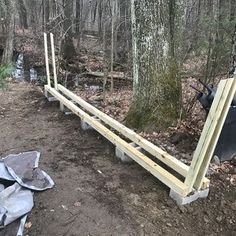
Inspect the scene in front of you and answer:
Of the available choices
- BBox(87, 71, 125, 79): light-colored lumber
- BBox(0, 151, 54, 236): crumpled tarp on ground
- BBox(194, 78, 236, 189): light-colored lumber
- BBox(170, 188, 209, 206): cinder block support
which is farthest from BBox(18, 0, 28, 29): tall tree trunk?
BBox(194, 78, 236, 189): light-colored lumber

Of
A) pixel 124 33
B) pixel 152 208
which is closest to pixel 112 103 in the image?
pixel 152 208

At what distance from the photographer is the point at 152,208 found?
10.9 feet

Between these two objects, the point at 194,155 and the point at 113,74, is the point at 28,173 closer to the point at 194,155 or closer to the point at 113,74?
the point at 194,155

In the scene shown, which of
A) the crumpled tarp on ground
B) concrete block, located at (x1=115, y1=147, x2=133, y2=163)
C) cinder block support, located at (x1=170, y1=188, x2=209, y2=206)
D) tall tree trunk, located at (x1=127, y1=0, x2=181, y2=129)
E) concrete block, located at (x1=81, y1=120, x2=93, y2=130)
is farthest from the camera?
concrete block, located at (x1=81, y1=120, x2=93, y2=130)

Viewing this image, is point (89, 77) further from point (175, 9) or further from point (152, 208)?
point (152, 208)

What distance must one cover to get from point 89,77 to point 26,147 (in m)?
5.89

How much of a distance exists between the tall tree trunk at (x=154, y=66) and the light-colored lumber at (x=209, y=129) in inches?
66.6

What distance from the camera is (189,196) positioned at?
335 cm

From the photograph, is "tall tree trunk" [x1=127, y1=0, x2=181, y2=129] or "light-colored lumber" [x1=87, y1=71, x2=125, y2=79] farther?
"light-colored lumber" [x1=87, y1=71, x2=125, y2=79]

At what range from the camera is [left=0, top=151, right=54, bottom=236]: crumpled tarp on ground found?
2.94 m

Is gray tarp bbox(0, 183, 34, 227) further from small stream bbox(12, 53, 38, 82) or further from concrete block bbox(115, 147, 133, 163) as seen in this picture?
small stream bbox(12, 53, 38, 82)

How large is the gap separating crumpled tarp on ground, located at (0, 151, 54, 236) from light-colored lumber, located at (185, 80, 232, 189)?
5.01 ft

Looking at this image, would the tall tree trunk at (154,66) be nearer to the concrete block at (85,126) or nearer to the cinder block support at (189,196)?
the concrete block at (85,126)

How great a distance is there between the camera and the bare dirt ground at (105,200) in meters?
3.06
